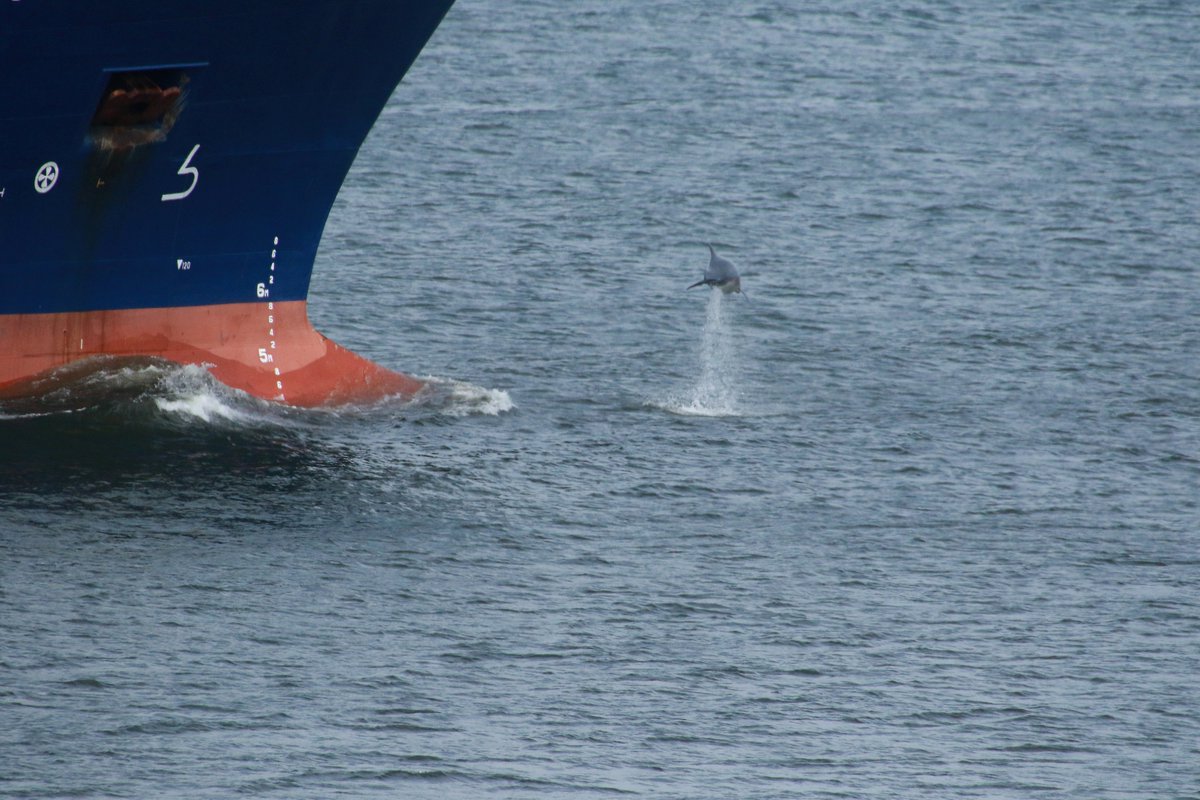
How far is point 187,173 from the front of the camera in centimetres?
3588

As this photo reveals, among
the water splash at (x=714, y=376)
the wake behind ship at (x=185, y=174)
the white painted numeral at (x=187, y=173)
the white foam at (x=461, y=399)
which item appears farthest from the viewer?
the water splash at (x=714, y=376)

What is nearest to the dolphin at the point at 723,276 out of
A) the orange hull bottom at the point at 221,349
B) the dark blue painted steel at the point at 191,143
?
Answer: the orange hull bottom at the point at 221,349

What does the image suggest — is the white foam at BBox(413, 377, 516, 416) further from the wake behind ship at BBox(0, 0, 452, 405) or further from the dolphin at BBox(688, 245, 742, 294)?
the dolphin at BBox(688, 245, 742, 294)

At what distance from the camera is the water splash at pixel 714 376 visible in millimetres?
38906

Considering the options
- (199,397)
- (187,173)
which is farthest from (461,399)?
(187,173)

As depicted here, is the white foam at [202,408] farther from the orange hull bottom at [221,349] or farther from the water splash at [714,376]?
the water splash at [714,376]

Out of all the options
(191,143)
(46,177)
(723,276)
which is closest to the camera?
(46,177)

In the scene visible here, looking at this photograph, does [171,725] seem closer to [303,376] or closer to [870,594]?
[870,594]

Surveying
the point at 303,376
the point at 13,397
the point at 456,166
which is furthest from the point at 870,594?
the point at 456,166

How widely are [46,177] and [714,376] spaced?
13770mm

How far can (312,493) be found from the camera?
32.9 metres

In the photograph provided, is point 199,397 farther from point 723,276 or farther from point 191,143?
point 723,276

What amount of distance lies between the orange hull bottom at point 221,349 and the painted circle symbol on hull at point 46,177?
2292 mm

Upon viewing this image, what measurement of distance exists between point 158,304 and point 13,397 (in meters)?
3.05
